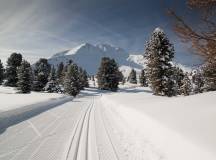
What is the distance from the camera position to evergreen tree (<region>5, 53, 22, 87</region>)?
2355 inches

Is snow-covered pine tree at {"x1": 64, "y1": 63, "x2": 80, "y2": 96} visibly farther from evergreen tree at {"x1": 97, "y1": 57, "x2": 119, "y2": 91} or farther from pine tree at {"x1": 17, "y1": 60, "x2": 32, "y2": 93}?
evergreen tree at {"x1": 97, "y1": 57, "x2": 119, "y2": 91}

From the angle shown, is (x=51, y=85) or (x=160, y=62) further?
(x=51, y=85)

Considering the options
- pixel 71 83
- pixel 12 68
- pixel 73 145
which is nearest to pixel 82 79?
pixel 71 83

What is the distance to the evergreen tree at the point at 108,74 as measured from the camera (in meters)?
69.6

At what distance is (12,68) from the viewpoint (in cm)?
5981

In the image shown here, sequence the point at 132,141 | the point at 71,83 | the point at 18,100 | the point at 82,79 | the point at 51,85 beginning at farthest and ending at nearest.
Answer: the point at 82,79
the point at 51,85
the point at 71,83
the point at 18,100
the point at 132,141

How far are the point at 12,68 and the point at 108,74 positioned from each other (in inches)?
1048

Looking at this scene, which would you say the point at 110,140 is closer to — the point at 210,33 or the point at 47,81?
the point at 210,33

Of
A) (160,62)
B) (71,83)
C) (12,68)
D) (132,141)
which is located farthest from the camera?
(12,68)

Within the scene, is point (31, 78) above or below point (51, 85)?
above

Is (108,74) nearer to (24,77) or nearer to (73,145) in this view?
(24,77)

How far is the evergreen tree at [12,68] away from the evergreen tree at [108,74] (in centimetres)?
2380

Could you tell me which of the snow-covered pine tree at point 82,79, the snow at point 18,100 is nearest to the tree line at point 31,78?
the snow at point 18,100

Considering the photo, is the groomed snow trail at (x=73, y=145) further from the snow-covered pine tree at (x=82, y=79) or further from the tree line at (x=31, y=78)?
the snow-covered pine tree at (x=82, y=79)
